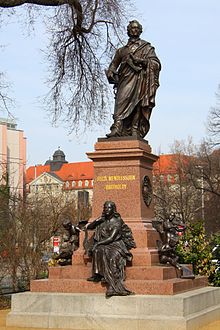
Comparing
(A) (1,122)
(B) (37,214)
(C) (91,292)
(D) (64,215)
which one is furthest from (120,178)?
(A) (1,122)

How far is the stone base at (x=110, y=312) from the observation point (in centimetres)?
1104

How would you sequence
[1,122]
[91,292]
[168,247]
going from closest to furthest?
[91,292], [168,247], [1,122]

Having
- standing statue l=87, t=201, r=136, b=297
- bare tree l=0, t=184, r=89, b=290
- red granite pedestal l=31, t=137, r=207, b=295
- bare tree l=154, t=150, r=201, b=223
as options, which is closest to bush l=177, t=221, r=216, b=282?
red granite pedestal l=31, t=137, r=207, b=295

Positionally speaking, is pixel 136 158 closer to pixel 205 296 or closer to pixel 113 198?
pixel 113 198

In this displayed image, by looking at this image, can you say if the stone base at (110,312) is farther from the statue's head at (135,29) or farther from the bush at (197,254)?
the statue's head at (135,29)

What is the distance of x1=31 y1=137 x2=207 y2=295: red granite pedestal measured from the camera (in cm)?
1210

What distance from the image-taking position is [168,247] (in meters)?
12.9

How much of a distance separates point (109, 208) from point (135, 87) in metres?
3.10

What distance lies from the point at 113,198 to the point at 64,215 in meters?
20.4

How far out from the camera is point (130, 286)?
11.8m

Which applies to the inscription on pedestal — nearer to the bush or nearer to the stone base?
the stone base

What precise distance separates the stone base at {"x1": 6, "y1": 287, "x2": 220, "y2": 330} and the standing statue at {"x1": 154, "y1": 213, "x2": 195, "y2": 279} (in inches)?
25.7

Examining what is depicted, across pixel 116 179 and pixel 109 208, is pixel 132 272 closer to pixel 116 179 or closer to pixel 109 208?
pixel 109 208

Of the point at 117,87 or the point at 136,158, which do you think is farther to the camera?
the point at 117,87
